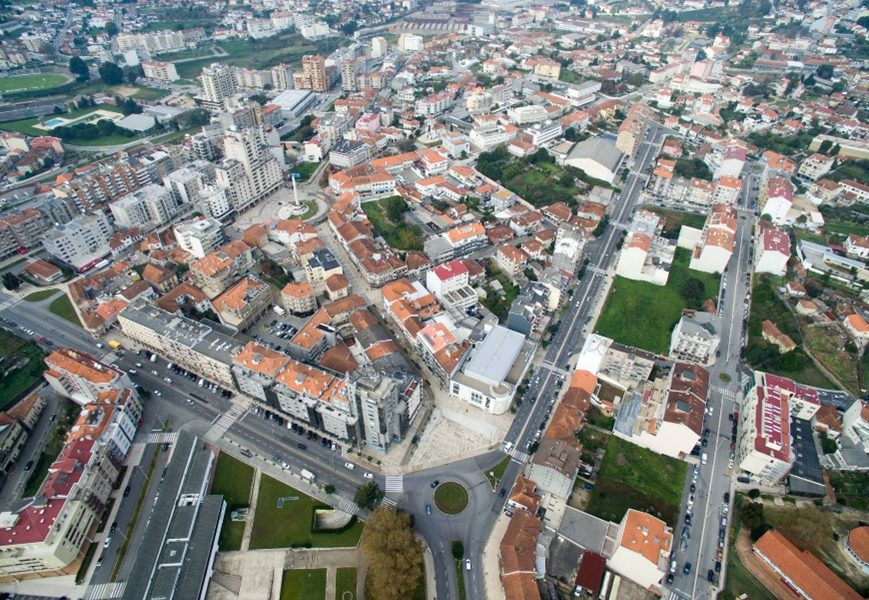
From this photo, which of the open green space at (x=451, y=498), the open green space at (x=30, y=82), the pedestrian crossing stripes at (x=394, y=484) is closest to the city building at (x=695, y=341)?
the open green space at (x=451, y=498)

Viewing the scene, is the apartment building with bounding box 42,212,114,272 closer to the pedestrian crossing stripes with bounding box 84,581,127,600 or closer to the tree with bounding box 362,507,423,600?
the pedestrian crossing stripes with bounding box 84,581,127,600

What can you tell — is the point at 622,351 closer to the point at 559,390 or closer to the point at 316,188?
the point at 559,390

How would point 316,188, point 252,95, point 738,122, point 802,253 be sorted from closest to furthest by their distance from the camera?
1. point 802,253
2. point 316,188
3. point 738,122
4. point 252,95

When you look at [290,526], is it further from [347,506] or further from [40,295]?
[40,295]

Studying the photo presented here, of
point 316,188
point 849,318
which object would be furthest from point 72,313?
point 849,318

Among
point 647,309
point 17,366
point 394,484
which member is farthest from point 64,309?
point 647,309

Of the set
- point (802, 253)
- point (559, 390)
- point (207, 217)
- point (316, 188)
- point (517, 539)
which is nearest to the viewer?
point (517, 539)
